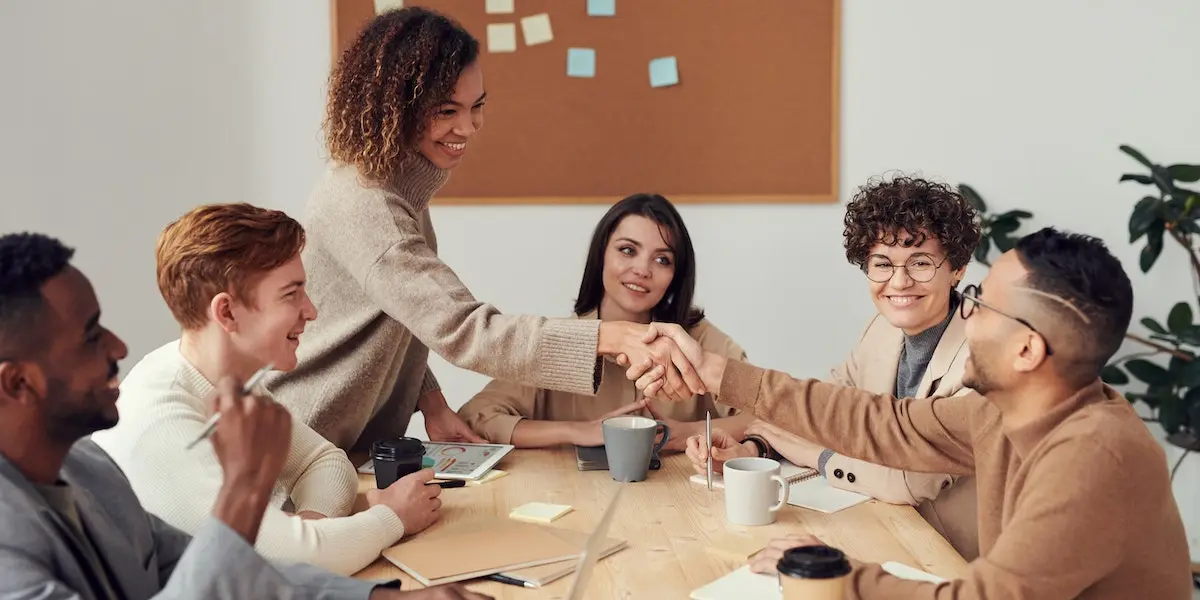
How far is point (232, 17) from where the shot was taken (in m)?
3.32

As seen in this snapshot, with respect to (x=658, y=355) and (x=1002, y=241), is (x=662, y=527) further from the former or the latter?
(x=1002, y=241)

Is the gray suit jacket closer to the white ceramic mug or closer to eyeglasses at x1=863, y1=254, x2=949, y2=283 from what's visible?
the white ceramic mug

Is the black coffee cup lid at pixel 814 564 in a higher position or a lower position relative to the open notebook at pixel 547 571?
higher

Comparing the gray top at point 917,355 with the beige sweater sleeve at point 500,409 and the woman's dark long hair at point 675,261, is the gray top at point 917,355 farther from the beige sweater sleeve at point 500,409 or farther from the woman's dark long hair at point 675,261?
the beige sweater sleeve at point 500,409

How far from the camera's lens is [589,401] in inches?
98.2

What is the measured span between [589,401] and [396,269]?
0.76 meters

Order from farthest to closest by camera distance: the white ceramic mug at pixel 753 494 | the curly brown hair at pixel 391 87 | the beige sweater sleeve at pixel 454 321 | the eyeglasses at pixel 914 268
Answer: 1. the eyeglasses at pixel 914 268
2. the curly brown hair at pixel 391 87
3. the beige sweater sleeve at pixel 454 321
4. the white ceramic mug at pixel 753 494

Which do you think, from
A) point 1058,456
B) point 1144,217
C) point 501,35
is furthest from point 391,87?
point 1144,217

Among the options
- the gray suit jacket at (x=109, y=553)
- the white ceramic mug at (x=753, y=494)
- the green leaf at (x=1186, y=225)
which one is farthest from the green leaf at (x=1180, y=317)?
the gray suit jacket at (x=109, y=553)

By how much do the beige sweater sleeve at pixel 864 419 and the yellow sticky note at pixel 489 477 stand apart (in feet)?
1.52

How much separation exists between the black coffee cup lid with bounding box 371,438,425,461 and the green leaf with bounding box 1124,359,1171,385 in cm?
228

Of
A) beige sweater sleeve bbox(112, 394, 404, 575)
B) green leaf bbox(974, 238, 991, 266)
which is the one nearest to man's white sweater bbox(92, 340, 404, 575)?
beige sweater sleeve bbox(112, 394, 404, 575)

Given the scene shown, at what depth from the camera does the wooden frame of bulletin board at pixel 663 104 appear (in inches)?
131

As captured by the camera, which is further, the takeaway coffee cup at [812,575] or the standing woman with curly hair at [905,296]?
A: the standing woman with curly hair at [905,296]
